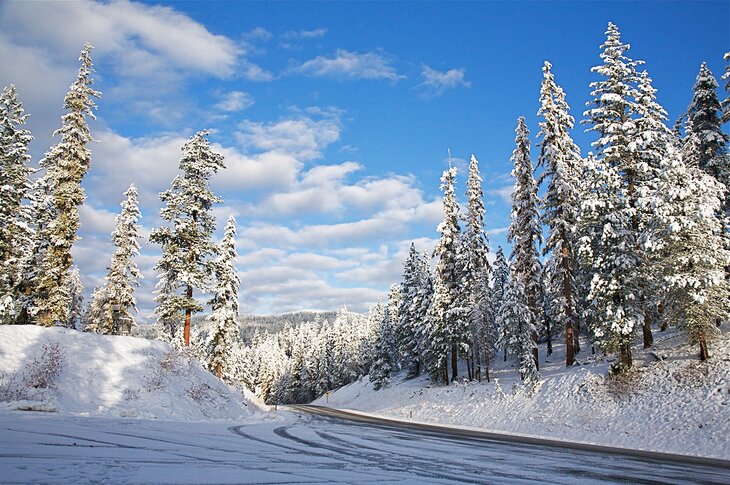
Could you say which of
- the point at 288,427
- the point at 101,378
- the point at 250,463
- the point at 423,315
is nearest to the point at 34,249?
the point at 101,378

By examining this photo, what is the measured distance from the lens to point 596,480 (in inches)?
286

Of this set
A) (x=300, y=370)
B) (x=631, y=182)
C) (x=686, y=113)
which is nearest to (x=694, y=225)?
(x=631, y=182)

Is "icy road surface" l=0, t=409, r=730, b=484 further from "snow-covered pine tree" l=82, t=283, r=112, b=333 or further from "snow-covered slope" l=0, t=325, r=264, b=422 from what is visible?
"snow-covered pine tree" l=82, t=283, r=112, b=333

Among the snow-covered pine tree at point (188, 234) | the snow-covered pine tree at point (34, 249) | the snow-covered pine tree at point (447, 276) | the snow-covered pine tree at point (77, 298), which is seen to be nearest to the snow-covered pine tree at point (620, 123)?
the snow-covered pine tree at point (447, 276)

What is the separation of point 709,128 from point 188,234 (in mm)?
37472

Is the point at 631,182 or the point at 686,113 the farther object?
the point at 686,113

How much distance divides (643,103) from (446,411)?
85.4 ft

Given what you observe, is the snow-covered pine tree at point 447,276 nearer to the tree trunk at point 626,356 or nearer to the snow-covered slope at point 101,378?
the tree trunk at point 626,356

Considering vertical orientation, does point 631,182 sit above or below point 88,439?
above

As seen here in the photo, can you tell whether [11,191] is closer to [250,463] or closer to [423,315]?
[250,463]

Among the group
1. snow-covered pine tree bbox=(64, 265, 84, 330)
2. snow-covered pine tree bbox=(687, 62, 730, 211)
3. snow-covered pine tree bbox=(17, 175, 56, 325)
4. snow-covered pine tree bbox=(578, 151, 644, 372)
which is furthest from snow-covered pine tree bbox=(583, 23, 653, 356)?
snow-covered pine tree bbox=(64, 265, 84, 330)

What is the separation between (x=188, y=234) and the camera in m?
27.8

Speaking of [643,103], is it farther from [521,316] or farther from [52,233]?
[52,233]

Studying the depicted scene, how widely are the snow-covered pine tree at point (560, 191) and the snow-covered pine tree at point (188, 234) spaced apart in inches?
913
